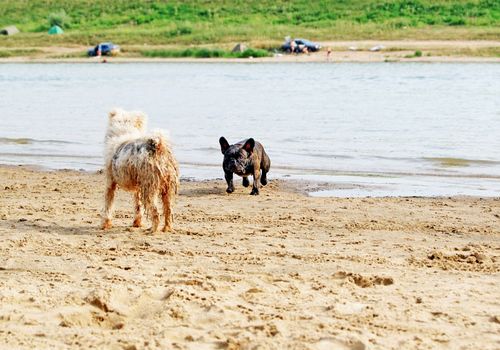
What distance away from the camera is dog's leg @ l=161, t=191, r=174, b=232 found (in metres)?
9.51

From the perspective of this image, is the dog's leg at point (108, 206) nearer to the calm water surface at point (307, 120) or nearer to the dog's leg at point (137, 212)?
the dog's leg at point (137, 212)

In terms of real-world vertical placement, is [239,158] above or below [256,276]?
above

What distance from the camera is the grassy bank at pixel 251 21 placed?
194 feet

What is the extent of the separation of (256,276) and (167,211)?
2.16 metres

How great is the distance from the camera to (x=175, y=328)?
6.27 m

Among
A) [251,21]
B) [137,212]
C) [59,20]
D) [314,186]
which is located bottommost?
[314,186]

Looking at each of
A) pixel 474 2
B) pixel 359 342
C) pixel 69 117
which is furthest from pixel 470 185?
pixel 474 2

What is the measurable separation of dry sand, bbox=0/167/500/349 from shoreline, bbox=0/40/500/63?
37938mm

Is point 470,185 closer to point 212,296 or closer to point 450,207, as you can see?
point 450,207

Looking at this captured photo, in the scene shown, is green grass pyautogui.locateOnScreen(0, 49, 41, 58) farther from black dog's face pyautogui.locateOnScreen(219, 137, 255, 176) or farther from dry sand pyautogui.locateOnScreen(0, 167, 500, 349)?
dry sand pyautogui.locateOnScreen(0, 167, 500, 349)

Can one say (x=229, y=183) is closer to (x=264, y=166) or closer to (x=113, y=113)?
(x=264, y=166)

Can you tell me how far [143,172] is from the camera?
9281 mm

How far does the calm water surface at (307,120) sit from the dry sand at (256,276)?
8.72 feet

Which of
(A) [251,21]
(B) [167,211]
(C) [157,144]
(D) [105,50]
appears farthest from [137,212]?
(A) [251,21]
